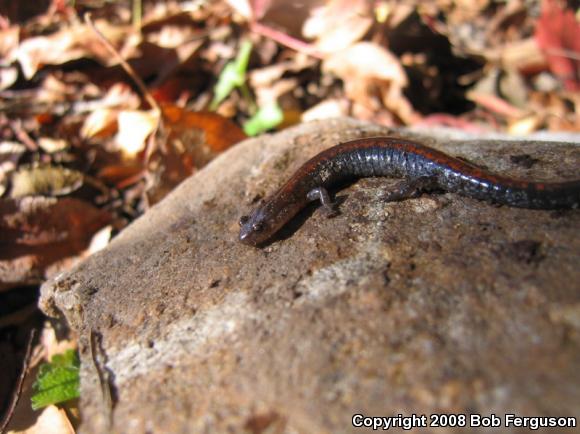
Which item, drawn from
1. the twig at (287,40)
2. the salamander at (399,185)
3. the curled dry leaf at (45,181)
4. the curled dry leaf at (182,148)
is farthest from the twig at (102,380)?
the twig at (287,40)

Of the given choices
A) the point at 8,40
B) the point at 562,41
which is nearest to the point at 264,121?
the point at 8,40

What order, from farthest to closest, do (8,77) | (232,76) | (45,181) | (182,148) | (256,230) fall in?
(8,77) < (232,76) < (182,148) < (45,181) < (256,230)

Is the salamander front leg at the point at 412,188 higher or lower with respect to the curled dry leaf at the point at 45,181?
higher

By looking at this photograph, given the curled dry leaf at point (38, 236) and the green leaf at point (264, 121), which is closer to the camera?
the curled dry leaf at point (38, 236)

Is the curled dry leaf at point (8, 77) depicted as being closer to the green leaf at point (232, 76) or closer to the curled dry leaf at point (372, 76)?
the green leaf at point (232, 76)

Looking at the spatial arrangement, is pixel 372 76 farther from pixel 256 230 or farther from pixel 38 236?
pixel 38 236

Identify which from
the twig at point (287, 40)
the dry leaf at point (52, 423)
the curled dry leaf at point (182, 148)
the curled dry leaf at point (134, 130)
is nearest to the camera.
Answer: the dry leaf at point (52, 423)

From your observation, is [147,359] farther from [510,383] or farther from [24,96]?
[24,96]
